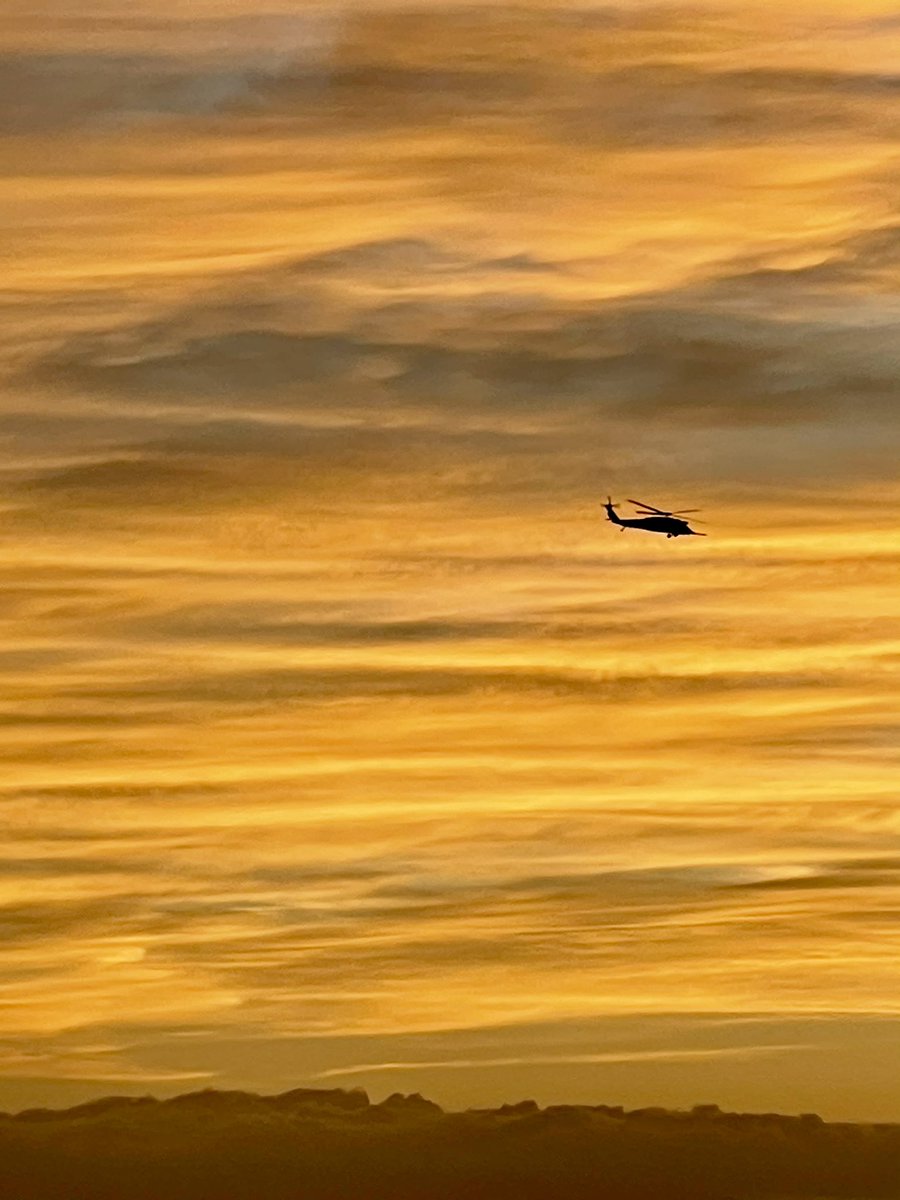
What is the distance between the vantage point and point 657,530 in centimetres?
12475
